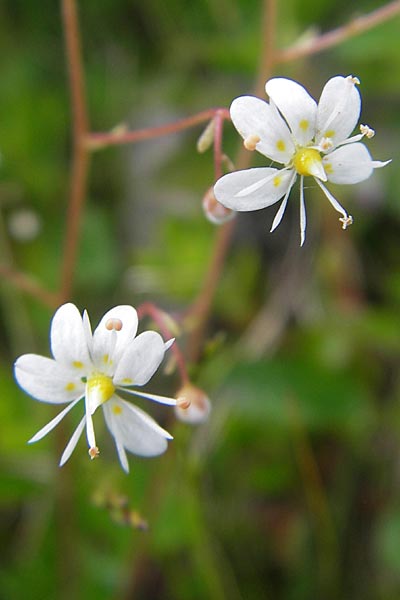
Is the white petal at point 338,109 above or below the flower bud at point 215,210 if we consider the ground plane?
above

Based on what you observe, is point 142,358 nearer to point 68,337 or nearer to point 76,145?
point 68,337

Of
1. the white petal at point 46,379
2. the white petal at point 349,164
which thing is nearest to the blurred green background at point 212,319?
the white petal at point 46,379

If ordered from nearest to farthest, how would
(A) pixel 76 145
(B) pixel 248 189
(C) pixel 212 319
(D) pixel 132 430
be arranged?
(B) pixel 248 189 < (D) pixel 132 430 < (A) pixel 76 145 < (C) pixel 212 319

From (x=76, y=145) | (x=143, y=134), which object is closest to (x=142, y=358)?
(x=143, y=134)

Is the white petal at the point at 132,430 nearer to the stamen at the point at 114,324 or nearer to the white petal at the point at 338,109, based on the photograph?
the stamen at the point at 114,324

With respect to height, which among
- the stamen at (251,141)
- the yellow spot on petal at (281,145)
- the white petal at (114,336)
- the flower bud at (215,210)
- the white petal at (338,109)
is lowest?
the white petal at (114,336)

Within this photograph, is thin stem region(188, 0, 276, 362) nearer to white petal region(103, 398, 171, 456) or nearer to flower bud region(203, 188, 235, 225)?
flower bud region(203, 188, 235, 225)

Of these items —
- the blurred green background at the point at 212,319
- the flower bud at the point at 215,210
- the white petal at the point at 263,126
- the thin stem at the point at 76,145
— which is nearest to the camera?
the white petal at the point at 263,126

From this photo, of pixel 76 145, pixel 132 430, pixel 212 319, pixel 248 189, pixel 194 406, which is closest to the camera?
pixel 248 189
